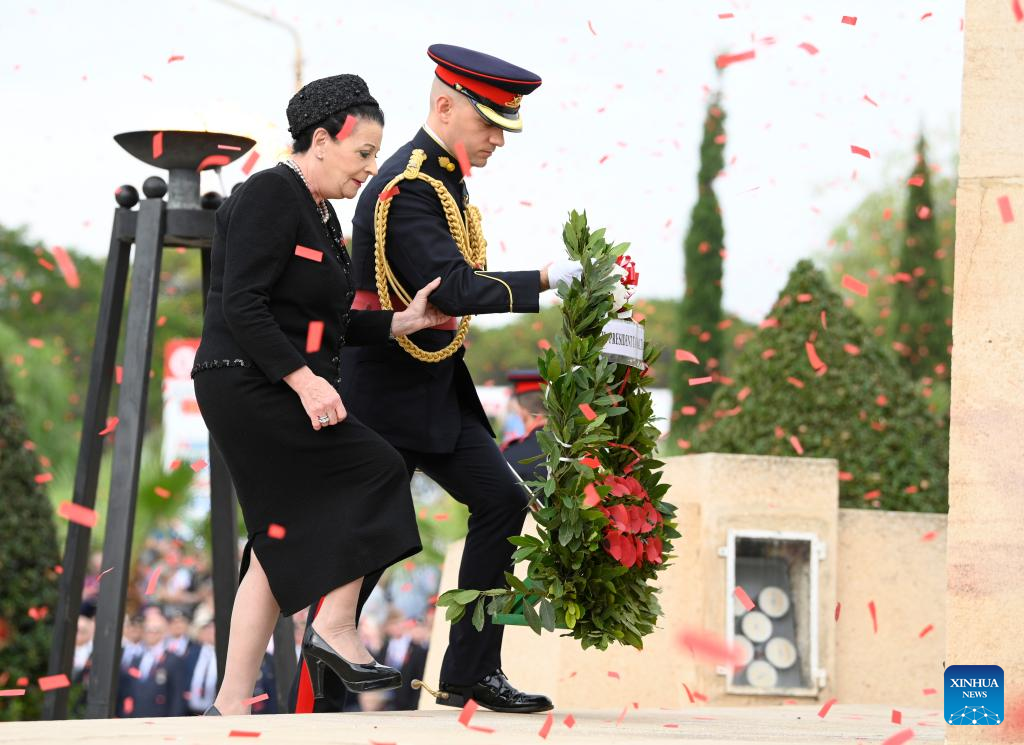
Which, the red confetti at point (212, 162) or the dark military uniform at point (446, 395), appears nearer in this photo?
the dark military uniform at point (446, 395)

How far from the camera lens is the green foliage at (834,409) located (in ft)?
33.5

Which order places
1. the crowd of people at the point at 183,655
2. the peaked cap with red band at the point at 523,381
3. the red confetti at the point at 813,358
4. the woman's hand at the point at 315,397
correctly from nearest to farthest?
1. the woman's hand at the point at 315,397
2. the peaked cap with red band at the point at 523,381
3. the red confetti at the point at 813,358
4. the crowd of people at the point at 183,655

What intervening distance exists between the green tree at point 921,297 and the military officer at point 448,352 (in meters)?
24.2

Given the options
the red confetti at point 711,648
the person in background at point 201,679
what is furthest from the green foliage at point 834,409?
the person in background at point 201,679

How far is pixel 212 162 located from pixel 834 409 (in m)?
5.20

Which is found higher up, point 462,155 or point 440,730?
point 462,155

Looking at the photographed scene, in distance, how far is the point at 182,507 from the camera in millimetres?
17094

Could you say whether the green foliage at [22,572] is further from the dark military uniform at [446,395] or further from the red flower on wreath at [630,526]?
the red flower on wreath at [630,526]

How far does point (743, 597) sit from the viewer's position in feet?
29.0

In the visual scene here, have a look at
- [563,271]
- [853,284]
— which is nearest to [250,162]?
[563,271]

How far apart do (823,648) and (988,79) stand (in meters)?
6.00

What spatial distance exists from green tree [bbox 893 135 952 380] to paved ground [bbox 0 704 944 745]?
79.7ft

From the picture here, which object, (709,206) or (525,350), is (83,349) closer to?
(525,350)

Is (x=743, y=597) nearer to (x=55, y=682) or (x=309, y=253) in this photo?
(x=55, y=682)
